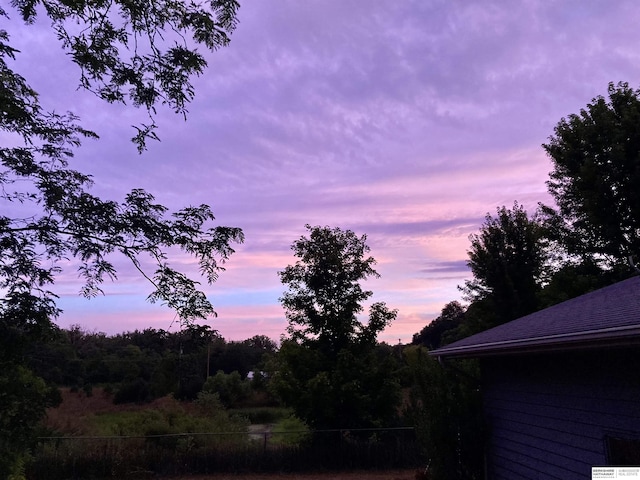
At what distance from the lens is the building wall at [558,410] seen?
192 inches

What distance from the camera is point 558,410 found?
5996 millimetres

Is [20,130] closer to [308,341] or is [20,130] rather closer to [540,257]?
[308,341]

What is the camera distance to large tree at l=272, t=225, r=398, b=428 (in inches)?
571

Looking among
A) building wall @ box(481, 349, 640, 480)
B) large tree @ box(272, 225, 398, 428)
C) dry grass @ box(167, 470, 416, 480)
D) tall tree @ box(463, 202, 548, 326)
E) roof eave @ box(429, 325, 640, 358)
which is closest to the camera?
roof eave @ box(429, 325, 640, 358)

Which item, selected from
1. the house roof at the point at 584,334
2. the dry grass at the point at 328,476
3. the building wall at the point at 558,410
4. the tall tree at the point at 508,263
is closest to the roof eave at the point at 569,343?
the house roof at the point at 584,334

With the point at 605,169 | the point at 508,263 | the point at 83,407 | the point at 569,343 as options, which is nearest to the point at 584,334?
the point at 569,343

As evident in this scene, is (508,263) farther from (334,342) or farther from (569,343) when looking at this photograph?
(569,343)

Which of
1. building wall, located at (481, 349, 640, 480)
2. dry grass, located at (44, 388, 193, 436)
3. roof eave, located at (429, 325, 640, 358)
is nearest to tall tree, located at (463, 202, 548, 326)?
building wall, located at (481, 349, 640, 480)

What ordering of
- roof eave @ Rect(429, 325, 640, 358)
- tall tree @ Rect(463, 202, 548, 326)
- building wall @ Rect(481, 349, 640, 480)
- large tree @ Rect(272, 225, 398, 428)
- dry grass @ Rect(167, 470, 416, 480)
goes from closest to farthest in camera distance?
roof eave @ Rect(429, 325, 640, 358)
building wall @ Rect(481, 349, 640, 480)
dry grass @ Rect(167, 470, 416, 480)
large tree @ Rect(272, 225, 398, 428)
tall tree @ Rect(463, 202, 548, 326)

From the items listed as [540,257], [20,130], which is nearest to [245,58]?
[20,130]

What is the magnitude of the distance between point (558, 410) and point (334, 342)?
32.6 feet

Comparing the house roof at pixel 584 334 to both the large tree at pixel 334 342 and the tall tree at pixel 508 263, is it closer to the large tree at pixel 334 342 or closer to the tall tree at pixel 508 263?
the large tree at pixel 334 342

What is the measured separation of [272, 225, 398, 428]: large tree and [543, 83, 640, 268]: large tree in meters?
7.99

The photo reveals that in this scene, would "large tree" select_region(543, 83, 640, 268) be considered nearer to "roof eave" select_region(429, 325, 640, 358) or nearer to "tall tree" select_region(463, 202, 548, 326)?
"tall tree" select_region(463, 202, 548, 326)
